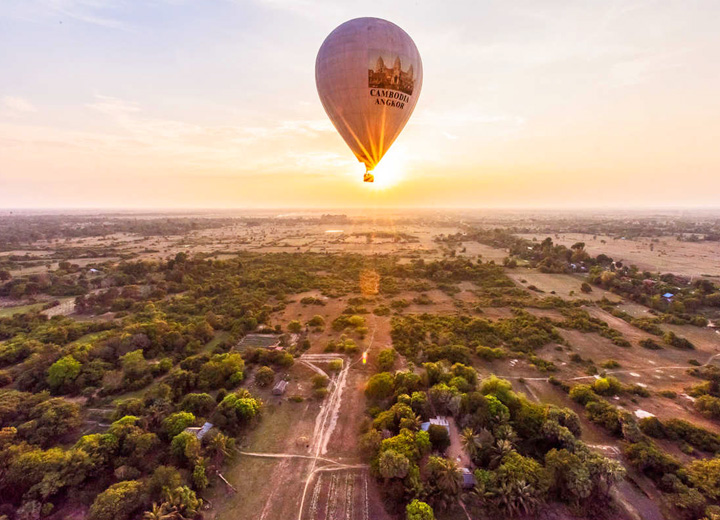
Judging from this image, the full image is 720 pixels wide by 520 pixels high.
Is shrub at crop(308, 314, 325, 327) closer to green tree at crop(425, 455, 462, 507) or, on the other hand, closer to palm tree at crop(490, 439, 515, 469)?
green tree at crop(425, 455, 462, 507)

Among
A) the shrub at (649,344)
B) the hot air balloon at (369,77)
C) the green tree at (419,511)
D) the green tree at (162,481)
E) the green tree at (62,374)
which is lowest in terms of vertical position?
the shrub at (649,344)

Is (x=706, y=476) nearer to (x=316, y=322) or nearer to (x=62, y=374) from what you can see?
(x=316, y=322)

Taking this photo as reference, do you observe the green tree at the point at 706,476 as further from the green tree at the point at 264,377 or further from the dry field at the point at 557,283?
the dry field at the point at 557,283

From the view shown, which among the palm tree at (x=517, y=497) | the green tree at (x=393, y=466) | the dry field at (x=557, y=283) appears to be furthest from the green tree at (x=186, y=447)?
the dry field at (x=557, y=283)

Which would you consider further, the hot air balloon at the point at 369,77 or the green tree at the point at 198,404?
the hot air balloon at the point at 369,77

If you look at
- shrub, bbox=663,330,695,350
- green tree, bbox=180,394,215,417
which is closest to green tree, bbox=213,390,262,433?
green tree, bbox=180,394,215,417

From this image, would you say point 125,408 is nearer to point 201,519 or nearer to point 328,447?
point 201,519

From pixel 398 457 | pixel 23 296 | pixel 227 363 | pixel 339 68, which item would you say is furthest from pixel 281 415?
pixel 23 296

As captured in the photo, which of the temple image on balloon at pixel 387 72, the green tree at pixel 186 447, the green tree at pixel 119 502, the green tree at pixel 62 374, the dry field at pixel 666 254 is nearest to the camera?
the green tree at pixel 119 502

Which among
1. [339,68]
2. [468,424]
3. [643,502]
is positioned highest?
[339,68]
